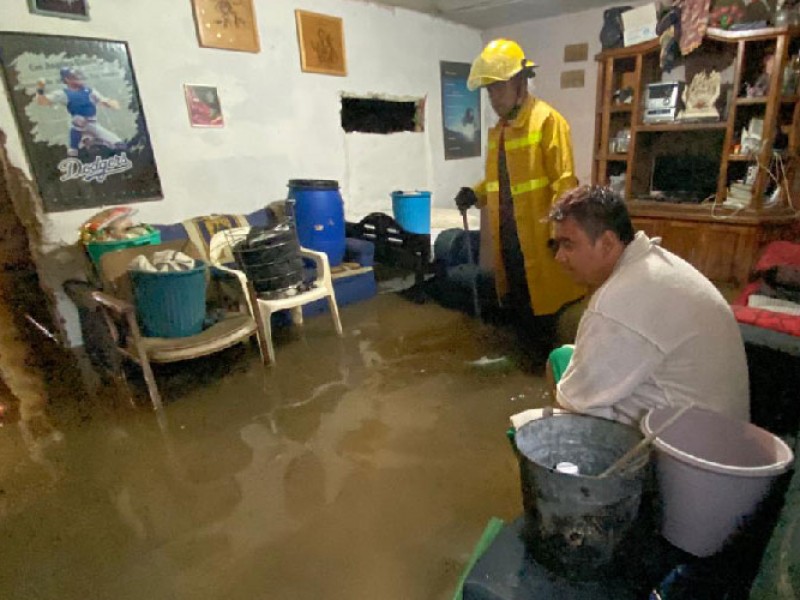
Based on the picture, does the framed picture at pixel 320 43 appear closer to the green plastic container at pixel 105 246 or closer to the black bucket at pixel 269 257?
the black bucket at pixel 269 257

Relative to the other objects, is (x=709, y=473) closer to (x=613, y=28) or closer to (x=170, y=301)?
(x=170, y=301)

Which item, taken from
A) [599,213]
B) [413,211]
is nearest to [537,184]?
[413,211]

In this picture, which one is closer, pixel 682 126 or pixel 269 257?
pixel 269 257

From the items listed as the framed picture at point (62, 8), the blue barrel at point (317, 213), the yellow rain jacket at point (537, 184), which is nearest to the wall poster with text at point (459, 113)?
the blue barrel at point (317, 213)

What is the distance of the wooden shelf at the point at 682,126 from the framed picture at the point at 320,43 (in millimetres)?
2508

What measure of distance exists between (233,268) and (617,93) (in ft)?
11.2

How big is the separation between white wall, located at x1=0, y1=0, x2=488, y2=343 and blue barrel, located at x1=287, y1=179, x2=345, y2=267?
490mm

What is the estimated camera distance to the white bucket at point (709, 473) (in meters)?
0.82

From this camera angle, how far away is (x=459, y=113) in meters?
5.15

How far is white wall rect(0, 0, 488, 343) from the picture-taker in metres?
2.94

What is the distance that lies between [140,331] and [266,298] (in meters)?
0.67

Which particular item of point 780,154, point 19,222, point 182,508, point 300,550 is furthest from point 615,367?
point 780,154

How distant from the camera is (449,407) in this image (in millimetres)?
2326

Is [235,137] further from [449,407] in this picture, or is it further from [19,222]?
[449,407]
